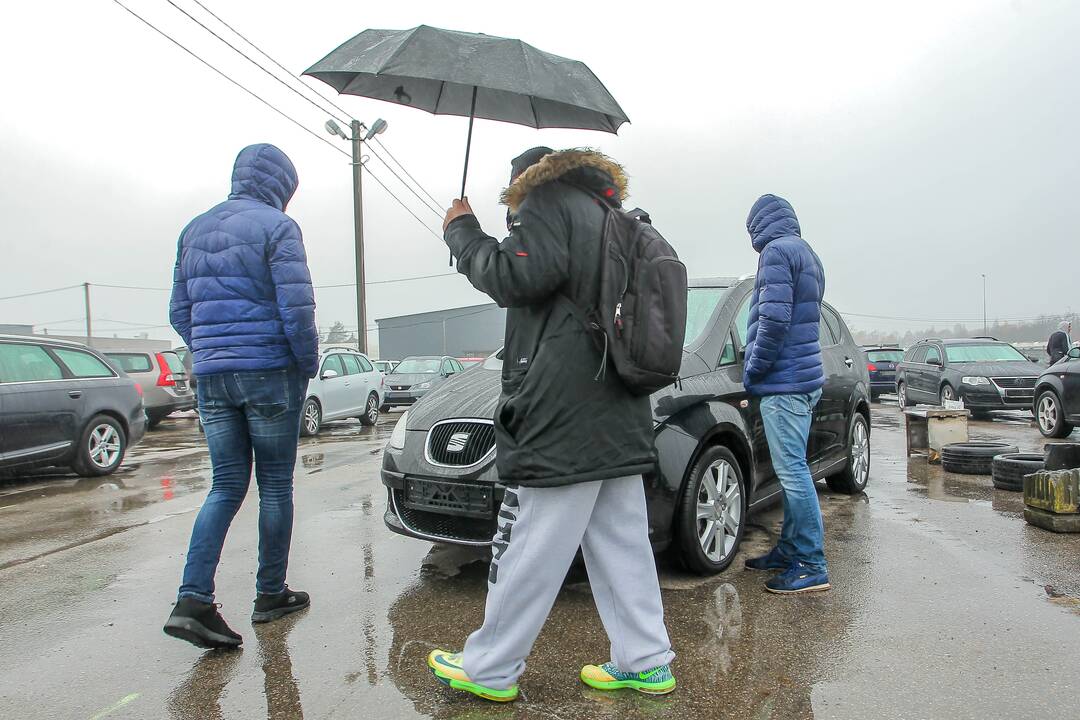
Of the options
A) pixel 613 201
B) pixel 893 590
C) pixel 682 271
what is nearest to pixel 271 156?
pixel 613 201

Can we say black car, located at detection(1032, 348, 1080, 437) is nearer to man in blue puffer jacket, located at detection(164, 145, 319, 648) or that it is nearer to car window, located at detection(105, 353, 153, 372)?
man in blue puffer jacket, located at detection(164, 145, 319, 648)

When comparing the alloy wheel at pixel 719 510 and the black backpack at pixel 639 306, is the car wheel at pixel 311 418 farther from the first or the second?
the black backpack at pixel 639 306

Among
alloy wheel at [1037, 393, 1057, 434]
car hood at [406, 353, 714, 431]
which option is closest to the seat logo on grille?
car hood at [406, 353, 714, 431]

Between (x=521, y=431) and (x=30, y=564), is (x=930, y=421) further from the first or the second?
(x=30, y=564)

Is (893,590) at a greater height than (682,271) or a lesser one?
lesser

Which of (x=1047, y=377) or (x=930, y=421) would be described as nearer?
(x=930, y=421)

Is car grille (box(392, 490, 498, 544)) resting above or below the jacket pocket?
below

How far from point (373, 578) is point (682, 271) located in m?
2.50

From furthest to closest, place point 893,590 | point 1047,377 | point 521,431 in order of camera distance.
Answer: point 1047,377 < point 893,590 < point 521,431

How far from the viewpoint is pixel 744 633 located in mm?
3158

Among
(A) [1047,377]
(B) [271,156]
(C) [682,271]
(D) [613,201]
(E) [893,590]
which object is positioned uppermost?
(B) [271,156]

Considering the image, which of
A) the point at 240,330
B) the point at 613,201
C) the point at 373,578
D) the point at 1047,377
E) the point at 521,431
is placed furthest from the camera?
the point at 1047,377

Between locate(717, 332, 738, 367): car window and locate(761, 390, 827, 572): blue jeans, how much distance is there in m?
0.59

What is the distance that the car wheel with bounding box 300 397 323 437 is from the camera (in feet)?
39.1
